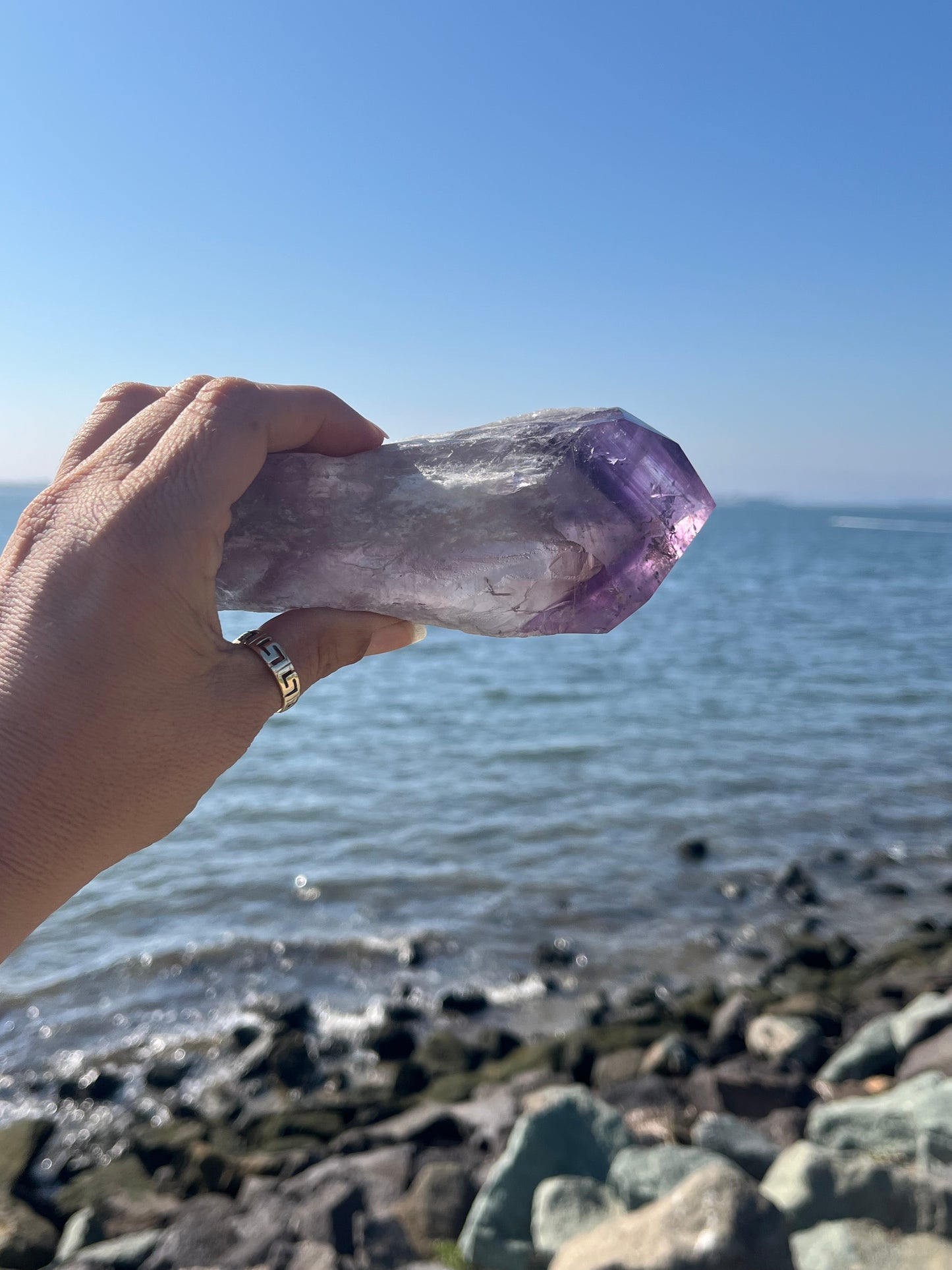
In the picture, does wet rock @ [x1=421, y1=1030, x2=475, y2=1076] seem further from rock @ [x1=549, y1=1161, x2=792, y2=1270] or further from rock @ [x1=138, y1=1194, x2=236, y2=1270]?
rock @ [x1=549, y1=1161, x2=792, y2=1270]

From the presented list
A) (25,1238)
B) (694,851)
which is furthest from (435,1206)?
(694,851)

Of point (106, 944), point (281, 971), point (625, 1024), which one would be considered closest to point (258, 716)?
point (625, 1024)

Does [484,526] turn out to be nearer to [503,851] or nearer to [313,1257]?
[313,1257]

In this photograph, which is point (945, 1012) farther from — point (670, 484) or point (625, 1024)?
point (670, 484)

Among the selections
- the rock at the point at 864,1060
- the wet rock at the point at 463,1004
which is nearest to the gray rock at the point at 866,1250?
the rock at the point at 864,1060

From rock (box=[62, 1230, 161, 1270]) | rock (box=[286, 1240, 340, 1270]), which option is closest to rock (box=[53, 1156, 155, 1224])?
rock (box=[62, 1230, 161, 1270])

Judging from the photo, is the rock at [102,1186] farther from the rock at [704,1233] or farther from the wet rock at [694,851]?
the wet rock at [694,851]
